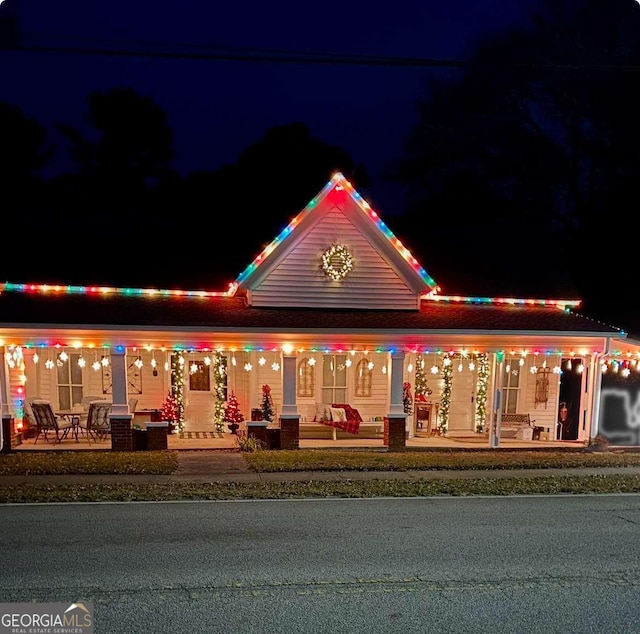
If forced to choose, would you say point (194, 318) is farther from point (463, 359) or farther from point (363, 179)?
point (363, 179)

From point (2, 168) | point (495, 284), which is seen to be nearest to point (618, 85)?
point (495, 284)

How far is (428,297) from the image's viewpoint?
1499 centimetres

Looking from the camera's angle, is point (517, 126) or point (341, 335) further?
point (517, 126)

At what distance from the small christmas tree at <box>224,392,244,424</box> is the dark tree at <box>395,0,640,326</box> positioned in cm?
1540

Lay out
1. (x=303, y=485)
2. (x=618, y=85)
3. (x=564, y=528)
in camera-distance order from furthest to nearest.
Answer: (x=618, y=85)
(x=303, y=485)
(x=564, y=528)

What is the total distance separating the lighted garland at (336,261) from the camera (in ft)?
45.7

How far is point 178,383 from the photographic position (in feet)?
48.3

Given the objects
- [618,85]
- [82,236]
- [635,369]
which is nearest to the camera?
[635,369]

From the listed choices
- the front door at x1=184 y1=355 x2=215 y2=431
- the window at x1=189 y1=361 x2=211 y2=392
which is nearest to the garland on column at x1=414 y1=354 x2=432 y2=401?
the front door at x1=184 y1=355 x2=215 y2=431

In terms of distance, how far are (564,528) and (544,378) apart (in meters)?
9.24

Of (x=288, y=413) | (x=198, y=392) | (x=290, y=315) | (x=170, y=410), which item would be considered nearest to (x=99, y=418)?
(x=170, y=410)

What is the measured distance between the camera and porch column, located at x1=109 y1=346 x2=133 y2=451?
12008mm

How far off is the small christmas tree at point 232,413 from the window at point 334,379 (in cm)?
266

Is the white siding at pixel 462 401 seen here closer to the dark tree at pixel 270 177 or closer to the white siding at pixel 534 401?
the white siding at pixel 534 401
